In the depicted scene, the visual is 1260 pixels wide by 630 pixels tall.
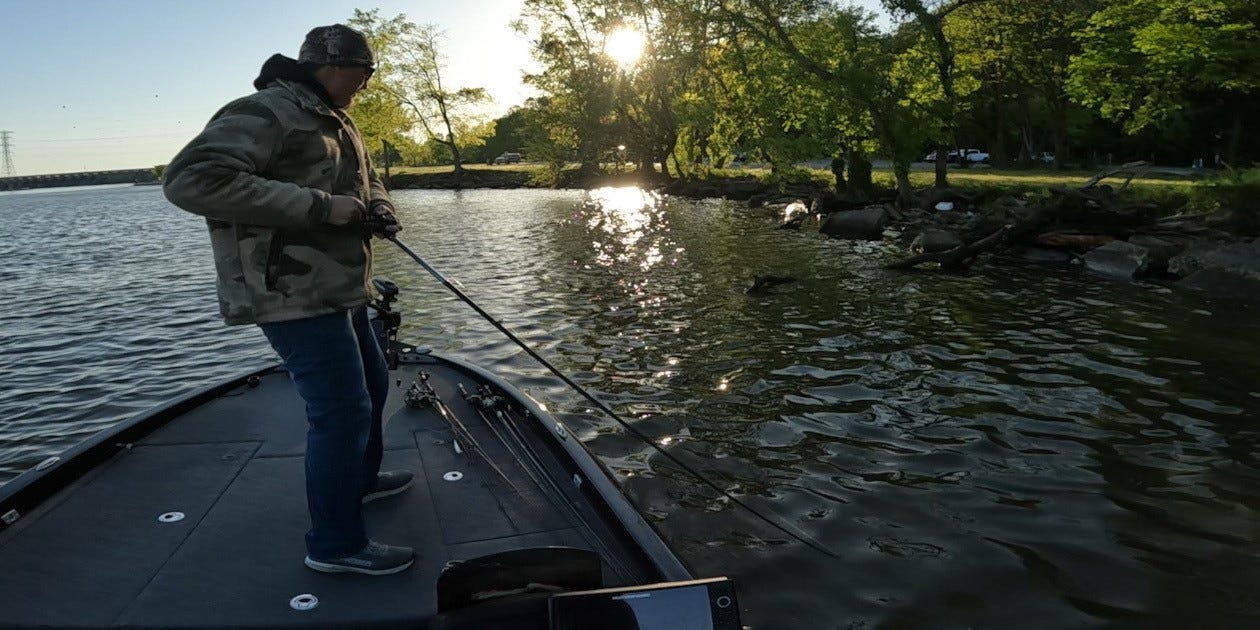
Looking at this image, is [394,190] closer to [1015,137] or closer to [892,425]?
[1015,137]

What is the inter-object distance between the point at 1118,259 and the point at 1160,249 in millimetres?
921

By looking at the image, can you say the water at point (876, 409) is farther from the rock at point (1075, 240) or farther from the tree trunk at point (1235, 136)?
the tree trunk at point (1235, 136)

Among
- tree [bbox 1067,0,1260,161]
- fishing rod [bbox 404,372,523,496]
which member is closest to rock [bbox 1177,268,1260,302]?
fishing rod [bbox 404,372,523,496]

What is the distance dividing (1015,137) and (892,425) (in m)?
67.3

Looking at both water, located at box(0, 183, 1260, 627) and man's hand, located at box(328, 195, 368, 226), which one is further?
water, located at box(0, 183, 1260, 627)

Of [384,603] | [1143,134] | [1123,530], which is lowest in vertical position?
[1123,530]

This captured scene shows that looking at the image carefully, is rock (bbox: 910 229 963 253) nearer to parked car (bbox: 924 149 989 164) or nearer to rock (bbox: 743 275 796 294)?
rock (bbox: 743 275 796 294)

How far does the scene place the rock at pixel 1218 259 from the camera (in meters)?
16.3

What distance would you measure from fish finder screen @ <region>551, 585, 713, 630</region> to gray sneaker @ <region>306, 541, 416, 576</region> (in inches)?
48.0

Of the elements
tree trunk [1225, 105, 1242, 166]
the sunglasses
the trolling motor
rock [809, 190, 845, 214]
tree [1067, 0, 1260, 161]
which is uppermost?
tree [1067, 0, 1260, 161]

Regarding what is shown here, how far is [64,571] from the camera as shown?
13.6ft

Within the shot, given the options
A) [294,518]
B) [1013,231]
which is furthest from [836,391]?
[1013,231]

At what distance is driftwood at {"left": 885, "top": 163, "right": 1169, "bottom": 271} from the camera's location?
→ 21.2 m

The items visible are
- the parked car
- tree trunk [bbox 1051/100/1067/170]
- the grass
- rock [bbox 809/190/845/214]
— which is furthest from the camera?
the parked car
